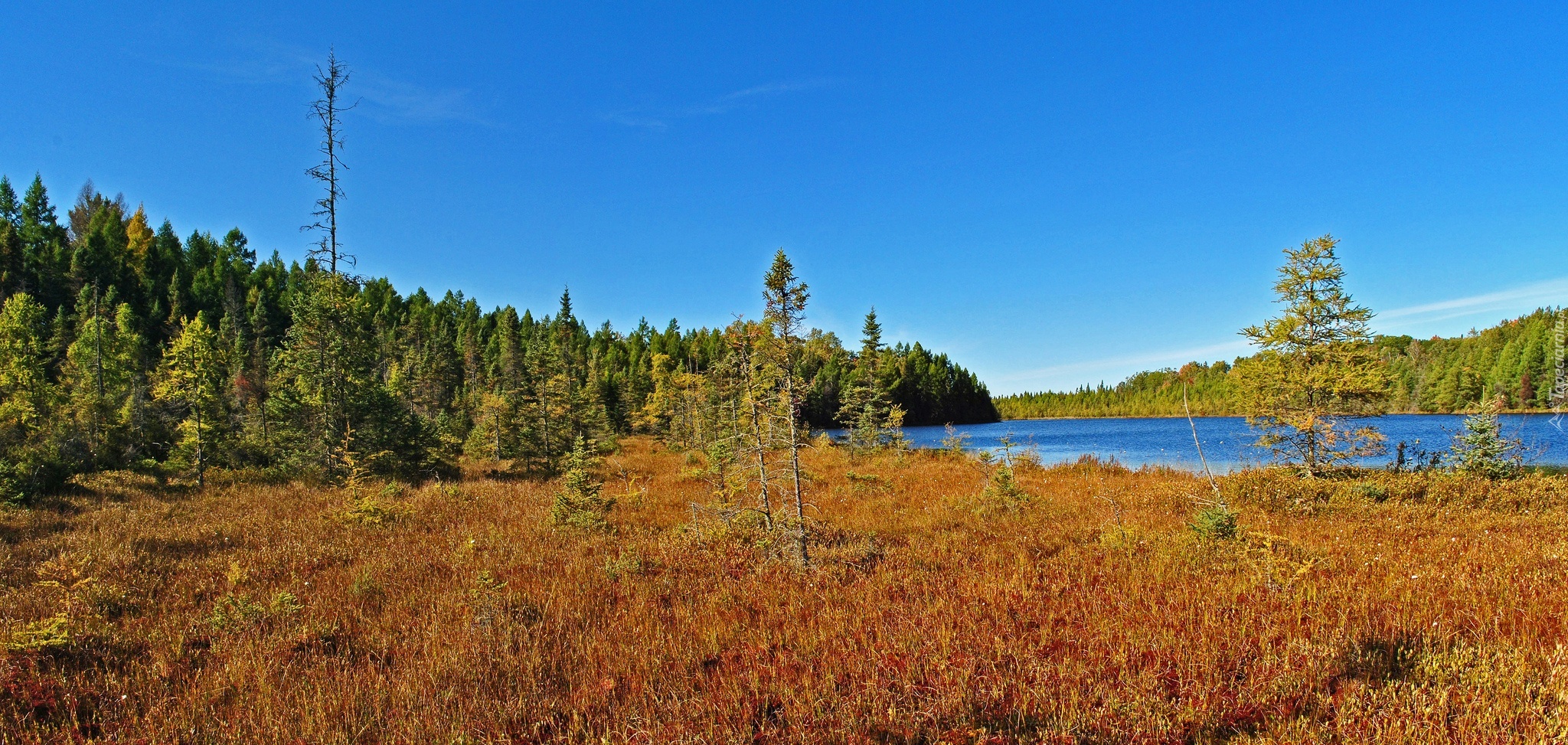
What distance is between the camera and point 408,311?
112 m

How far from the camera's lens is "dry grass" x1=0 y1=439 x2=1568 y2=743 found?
3842 mm

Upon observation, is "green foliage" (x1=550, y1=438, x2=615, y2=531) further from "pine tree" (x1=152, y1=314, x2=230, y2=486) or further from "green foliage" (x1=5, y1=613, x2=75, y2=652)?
"pine tree" (x1=152, y1=314, x2=230, y2=486)

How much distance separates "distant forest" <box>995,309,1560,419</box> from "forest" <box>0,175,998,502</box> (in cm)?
2236

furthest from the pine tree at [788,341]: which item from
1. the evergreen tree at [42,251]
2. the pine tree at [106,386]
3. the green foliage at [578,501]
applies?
the evergreen tree at [42,251]

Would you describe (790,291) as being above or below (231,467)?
above

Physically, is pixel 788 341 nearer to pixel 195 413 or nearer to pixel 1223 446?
pixel 195 413

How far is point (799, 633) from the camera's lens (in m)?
5.52

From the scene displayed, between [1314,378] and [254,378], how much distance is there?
6477 cm

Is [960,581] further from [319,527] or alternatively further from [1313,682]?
[319,527]

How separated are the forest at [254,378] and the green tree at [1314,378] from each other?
11.0 m

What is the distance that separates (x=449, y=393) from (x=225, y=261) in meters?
63.5

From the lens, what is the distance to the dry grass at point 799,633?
151 inches

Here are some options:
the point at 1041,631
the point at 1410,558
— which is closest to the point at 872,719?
the point at 1041,631

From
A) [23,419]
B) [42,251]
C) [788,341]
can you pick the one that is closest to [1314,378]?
[788,341]
